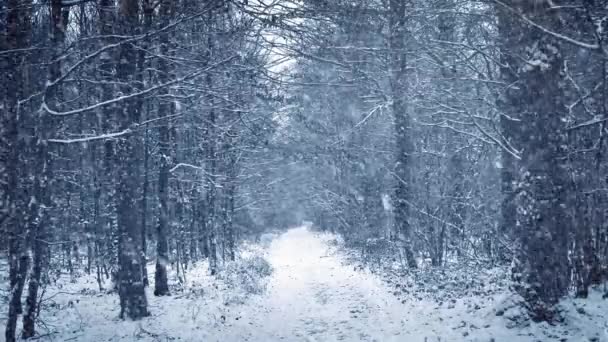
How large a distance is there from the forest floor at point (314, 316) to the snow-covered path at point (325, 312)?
0.07 ft

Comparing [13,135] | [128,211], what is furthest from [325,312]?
[13,135]

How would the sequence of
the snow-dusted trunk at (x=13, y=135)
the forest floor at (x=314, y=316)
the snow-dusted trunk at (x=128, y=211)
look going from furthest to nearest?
the snow-dusted trunk at (x=128, y=211) → the forest floor at (x=314, y=316) → the snow-dusted trunk at (x=13, y=135)

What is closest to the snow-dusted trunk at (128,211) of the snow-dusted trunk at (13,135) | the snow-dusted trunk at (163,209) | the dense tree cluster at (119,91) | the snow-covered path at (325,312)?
the dense tree cluster at (119,91)

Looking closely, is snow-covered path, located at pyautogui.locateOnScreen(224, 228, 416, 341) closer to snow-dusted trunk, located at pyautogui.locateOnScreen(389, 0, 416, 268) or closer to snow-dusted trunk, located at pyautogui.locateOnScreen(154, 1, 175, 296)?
snow-dusted trunk, located at pyautogui.locateOnScreen(389, 0, 416, 268)

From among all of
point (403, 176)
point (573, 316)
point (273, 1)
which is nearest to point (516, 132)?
point (573, 316)

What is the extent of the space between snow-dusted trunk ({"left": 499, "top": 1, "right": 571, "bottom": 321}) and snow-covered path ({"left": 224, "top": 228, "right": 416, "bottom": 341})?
2.56 meters

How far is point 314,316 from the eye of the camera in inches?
403

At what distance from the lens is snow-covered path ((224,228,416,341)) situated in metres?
8.64

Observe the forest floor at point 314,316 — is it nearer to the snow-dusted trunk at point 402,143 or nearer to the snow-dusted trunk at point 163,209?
the snow-dusted trunk at point 163,209

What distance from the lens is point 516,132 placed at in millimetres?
7684

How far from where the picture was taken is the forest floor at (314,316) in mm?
6930

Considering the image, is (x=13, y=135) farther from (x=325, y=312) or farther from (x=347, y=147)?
(x=347, y=147)

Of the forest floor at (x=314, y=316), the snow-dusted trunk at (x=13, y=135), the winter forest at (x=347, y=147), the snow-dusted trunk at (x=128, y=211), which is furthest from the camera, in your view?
the snow-dusted trunk at (x=128, y=211)

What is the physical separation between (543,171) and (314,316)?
6.12 metres
